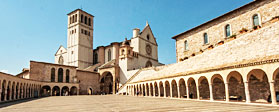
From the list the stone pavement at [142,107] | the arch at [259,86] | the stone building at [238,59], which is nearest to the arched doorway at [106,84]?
the stone building at [238,59]

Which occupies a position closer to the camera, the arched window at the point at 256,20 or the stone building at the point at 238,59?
the stone building at the point at 238,59

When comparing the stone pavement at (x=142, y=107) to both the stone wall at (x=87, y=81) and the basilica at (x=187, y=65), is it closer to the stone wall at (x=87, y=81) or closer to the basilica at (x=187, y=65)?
the basilica at (x=187, y=65)

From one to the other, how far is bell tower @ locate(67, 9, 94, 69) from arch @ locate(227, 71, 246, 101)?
4555 centimetres

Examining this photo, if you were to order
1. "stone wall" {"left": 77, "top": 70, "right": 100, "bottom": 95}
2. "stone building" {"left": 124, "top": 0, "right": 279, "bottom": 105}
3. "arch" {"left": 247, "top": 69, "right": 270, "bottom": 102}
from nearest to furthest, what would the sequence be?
"stone building" {"left": 124, "top": 0, "right": 279, "bottom": 105} → "arch" {"left": 247, "top": 69, "right": 270, "bottom": 102} → "stone wall" {"left": 77, "top": 70, "right": 100, "bottom": 95}

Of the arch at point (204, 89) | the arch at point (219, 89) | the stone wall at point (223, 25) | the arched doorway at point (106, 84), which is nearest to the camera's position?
the arch at point (219, 89)

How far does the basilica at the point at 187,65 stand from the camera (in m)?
14.7

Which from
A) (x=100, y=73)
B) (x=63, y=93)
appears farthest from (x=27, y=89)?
(x=100, y=73)

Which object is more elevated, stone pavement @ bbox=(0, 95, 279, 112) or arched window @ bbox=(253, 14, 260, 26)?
arched window @ bbox=(253, 14, 260, 26)

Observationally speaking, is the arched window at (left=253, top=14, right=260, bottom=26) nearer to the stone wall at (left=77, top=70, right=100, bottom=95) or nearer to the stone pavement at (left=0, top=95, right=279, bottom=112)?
the stone pavement at (left=0, top=95, right=279, bottom=112)

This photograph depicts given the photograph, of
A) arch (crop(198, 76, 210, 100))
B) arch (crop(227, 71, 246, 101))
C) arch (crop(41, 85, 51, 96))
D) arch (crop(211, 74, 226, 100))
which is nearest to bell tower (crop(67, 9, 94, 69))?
arch (crop(41, 85, 51, 96))

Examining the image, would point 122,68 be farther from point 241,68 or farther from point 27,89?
point 241,68

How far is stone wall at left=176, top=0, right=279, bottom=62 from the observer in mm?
20211

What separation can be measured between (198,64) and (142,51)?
32741 mm

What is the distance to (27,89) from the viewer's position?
3014 cm
